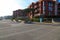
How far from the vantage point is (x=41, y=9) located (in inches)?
3295

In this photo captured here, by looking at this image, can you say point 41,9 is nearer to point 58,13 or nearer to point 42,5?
point 42,5

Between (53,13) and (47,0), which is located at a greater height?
(47,0)

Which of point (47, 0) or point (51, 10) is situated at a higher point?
point (47, 0)

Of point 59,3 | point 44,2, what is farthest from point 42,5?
point 59,3

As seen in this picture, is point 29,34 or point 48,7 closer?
point 29,34

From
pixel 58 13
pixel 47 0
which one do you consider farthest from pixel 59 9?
pixel 47 0

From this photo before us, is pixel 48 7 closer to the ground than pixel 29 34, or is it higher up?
higher up

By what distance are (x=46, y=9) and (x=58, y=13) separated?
6514 millimetres

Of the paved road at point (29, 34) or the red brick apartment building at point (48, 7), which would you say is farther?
the red brick apartment building at point (48, 7)

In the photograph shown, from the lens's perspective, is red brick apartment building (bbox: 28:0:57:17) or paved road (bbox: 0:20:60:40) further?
red brick apartment building (bbox: 28:0:57:17)

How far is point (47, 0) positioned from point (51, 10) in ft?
18.1

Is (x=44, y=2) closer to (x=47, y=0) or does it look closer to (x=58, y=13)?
(x=47, y=0)

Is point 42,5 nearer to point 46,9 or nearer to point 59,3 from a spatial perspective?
point 46,9

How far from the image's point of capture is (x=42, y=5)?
274ft
